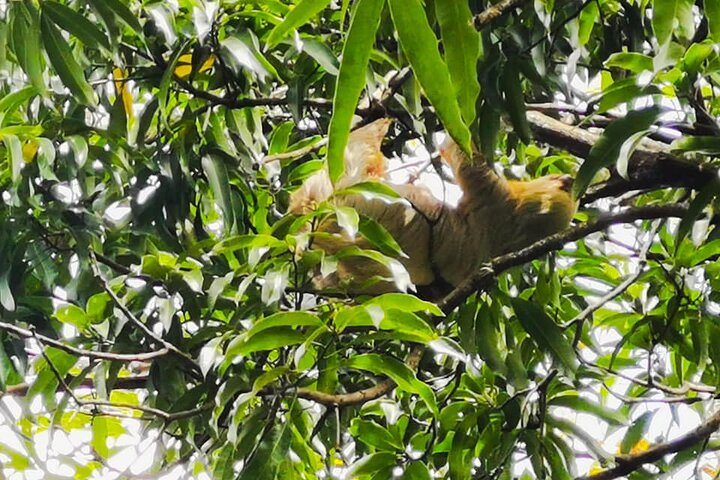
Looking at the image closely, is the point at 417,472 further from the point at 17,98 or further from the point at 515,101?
the point at 17,98

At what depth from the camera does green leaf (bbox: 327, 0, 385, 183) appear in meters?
0.69

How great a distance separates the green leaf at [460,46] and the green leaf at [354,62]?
0.06 m

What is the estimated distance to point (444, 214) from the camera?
8.26 ft

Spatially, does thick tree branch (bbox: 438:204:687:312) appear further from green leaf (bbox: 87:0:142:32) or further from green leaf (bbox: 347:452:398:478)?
green leaf (bbox: 87:0:142:32)

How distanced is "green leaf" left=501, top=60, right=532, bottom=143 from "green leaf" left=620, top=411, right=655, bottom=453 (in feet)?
2.87

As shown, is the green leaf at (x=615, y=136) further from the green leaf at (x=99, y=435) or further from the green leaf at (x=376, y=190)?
the green leaf at (x=99, y=435)

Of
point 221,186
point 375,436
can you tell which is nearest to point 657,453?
point 375,436

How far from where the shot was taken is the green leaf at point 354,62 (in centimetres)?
69

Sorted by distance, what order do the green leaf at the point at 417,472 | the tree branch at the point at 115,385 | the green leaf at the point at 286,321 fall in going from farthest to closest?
the tree branch at the point at 115,385, the green leaf at the point at 417,472, the green leaf at the point at 286,321

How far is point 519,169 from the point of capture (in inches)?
102

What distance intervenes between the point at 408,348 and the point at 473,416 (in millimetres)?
320

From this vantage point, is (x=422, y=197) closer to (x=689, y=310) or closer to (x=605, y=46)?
(x=605, y=46)

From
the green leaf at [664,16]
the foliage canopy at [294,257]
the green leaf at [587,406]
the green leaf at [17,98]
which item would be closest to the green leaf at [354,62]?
the green leaf at [664,16]

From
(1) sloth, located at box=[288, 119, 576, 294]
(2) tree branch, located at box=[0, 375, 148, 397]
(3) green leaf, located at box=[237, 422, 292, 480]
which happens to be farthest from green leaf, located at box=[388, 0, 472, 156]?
(1) sloth, located at box=[288, 119, 576, 294]
